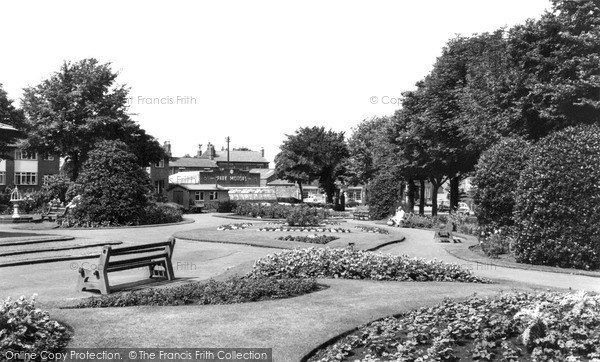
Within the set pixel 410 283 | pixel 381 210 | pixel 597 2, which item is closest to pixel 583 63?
pixel 597 2

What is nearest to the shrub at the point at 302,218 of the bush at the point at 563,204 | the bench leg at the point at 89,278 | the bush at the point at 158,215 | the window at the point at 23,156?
the bush at the point at 158,215

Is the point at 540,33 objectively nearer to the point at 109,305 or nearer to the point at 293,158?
the point at 109,305

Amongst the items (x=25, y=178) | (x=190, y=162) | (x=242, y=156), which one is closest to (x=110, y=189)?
(x=25, y=178)

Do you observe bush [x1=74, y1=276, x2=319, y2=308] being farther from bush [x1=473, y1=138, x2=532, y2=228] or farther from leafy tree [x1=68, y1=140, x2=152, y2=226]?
leafy tree [x1=68, y1=140, x2=152, y2=226]

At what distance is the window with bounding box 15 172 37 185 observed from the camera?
64.9m

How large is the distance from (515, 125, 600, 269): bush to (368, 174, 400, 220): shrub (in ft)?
85.6

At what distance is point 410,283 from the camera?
12516mm

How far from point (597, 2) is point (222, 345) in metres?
27.3

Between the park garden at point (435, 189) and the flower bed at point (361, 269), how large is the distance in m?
0.04

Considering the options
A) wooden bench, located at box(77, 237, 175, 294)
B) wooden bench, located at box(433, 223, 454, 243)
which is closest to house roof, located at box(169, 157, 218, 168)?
wooden bench, located at box(433, 223, 454, 243)

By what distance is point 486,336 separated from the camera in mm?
7285

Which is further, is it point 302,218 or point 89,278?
point 302,218

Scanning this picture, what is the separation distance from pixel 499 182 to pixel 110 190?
25147mm

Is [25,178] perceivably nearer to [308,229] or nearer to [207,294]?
[308,229]
